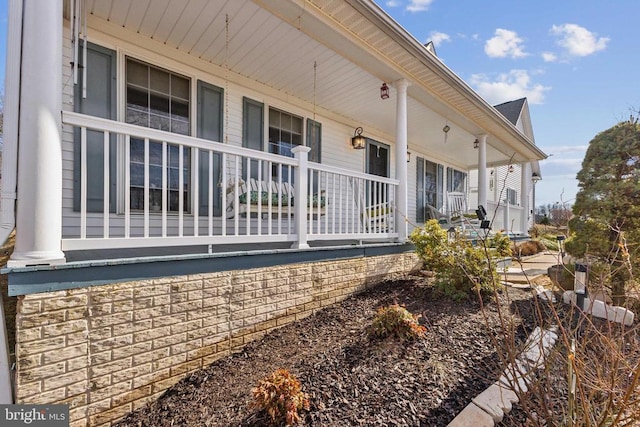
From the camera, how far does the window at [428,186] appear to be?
356 inches

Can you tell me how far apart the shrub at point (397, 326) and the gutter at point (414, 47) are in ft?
10.4

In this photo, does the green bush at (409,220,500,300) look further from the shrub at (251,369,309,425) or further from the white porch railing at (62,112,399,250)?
the shrub at (251,369,309,425)

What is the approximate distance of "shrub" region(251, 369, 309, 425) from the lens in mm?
1901

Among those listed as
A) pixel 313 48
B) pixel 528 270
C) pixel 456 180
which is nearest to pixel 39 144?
pixel 313 48

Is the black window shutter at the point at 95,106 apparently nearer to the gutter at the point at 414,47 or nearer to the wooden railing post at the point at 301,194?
the wooden railing post at the point at 301,194

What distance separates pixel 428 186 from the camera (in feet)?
31.1

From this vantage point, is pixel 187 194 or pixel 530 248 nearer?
pixel 187 194

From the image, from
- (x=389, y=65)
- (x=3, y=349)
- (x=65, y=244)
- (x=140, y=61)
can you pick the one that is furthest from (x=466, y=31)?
(x=3, y=349)

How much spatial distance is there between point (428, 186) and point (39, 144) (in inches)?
358

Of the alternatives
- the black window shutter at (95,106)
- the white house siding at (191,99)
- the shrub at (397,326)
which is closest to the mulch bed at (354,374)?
the shrub at (397,326)

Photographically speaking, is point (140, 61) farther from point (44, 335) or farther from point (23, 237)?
point (44, 335)

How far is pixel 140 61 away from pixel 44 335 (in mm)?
3388

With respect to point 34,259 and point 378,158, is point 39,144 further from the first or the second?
point 378,158

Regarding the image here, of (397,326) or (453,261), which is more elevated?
(453,261)
